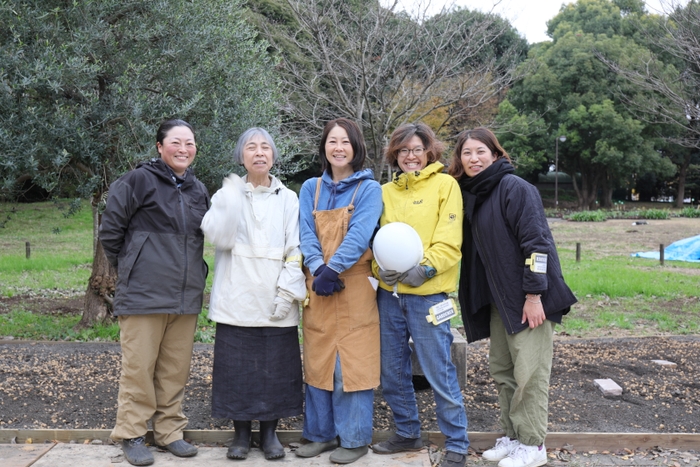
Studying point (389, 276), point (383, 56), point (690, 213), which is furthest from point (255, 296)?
point (690, 213)

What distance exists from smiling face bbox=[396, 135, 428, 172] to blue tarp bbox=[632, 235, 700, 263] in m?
14.0

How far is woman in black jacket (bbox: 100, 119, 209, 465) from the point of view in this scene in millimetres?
3734

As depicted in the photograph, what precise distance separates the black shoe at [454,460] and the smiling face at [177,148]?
2376 mm

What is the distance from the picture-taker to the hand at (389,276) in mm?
3627

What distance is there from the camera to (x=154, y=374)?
156 inches

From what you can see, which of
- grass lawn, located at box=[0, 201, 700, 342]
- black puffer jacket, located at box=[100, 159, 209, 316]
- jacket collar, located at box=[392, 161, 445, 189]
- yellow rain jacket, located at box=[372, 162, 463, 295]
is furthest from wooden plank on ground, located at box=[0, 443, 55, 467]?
jacket collar, located at box=[392, 161, 445, 189]

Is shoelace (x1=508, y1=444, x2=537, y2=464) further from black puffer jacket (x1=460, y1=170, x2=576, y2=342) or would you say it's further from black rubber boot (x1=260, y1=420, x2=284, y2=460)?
black rubber boot (x1=260, y1=420, x2=284, y2=460)

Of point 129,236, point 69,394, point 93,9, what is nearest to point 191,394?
point 69,394

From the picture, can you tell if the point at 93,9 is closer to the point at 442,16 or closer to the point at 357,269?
the point at 357,269

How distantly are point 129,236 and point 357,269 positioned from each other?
138cm

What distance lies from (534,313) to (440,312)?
531 mm

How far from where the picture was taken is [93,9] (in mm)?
5539

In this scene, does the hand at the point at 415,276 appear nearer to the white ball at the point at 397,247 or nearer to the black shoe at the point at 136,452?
the white ball at the point at 397,247

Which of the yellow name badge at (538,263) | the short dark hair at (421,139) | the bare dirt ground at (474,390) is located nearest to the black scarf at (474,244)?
the short dark hair at (421,139)
